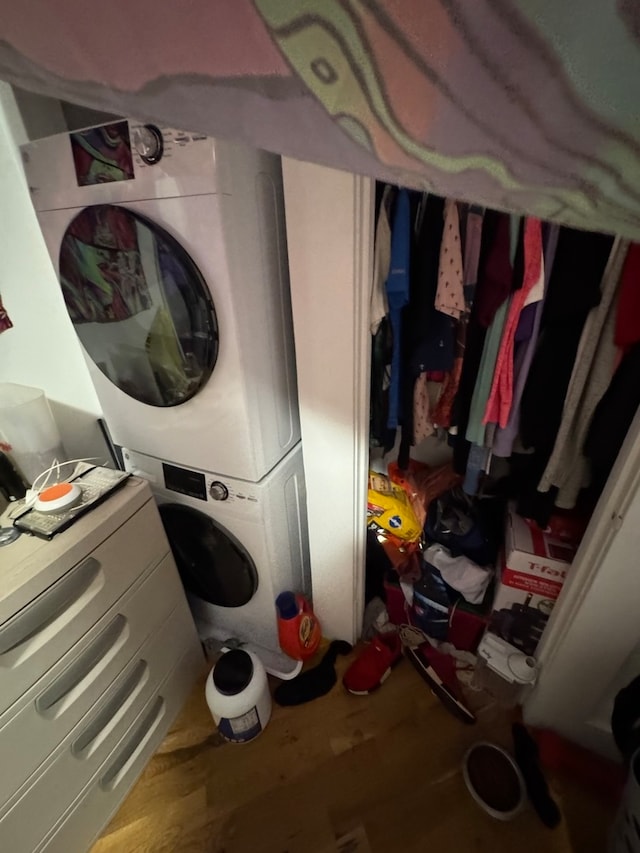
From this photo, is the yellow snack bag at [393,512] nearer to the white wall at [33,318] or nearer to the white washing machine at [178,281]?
the white washing machine at [178,281]

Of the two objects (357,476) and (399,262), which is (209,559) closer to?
(357,476)

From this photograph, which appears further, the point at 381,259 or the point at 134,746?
the point at 134,746

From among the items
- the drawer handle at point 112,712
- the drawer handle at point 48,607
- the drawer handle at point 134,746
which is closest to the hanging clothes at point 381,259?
the drawer handle at point 48,607

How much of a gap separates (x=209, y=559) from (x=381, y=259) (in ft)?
3.44

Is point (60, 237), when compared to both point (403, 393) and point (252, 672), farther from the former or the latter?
point (252, 672)

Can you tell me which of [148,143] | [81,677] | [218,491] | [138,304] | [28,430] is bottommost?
[81,677]

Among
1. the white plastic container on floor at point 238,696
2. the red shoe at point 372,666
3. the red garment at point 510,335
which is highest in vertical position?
the red garment at point 510,335

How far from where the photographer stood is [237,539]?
113 cm

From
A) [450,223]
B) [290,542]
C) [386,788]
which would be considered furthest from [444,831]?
[450,223]

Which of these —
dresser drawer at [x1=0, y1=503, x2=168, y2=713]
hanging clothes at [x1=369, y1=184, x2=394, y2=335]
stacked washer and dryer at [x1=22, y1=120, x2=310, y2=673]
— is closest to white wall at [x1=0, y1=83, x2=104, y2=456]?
stacked washer and dryer at [x1=22, y1=120, x2=310, y2=673]

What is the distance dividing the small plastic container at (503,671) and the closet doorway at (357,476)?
0.17 ft

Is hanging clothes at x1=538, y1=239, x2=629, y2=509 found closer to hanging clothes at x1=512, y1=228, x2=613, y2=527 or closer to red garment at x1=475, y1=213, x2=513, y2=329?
hanging clothes at x1=512, y1=228, x2=613, y2=527

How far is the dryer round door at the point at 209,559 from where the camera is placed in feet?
3.80

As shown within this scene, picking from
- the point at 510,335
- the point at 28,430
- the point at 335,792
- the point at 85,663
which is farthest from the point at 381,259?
the point at 335,792
